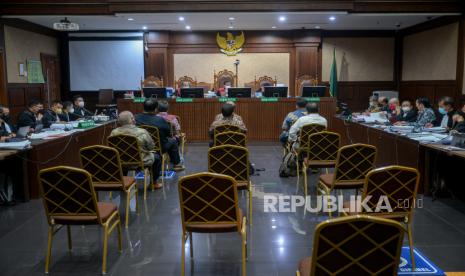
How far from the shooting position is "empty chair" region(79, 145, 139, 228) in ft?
12.6

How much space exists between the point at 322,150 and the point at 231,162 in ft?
4.57

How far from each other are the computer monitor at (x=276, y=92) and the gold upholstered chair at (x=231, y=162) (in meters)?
5.39

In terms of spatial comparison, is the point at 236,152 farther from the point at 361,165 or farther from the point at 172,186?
the point at 172,186

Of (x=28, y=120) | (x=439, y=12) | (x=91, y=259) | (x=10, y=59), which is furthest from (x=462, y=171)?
(x=10, y=59)

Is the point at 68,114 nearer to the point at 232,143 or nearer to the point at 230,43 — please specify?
the point at 232,143

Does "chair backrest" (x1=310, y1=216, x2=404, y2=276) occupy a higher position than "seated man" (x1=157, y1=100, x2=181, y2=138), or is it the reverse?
"seated man" (x1=157, y1=100, x2=181, y2=138)

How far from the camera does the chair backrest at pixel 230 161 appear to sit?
12.6 feet

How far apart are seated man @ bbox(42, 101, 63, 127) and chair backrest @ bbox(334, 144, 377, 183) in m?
4.68

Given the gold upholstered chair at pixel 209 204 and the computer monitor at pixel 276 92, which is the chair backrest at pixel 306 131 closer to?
the gold upholstered chair at pixel 209 204

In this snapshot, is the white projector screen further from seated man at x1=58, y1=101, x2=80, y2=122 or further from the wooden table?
seated man at x1=58, y1=101, x2=80, y2=122

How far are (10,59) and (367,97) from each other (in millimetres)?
9550

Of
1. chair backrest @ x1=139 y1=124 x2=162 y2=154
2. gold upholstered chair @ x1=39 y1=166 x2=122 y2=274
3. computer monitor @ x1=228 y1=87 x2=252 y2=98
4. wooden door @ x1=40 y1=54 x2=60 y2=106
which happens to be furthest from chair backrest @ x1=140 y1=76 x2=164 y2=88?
gold upholstered chair @ x1=39 y1=166 x2=122 y2=274

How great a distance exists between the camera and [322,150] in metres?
4.86

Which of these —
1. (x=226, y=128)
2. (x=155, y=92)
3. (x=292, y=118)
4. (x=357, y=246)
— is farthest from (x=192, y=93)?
(x=357, y=246)
